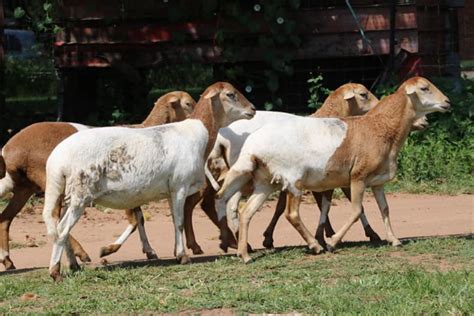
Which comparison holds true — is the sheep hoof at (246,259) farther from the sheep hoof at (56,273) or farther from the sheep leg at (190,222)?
the sheep hoof at (56,273)

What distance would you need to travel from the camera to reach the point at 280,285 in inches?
348

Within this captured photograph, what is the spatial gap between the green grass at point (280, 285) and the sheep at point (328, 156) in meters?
0.48

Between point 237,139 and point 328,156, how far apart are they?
109cm

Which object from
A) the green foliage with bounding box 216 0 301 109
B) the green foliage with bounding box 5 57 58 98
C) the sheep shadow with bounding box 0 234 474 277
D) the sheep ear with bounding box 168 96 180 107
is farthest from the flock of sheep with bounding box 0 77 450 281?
the green foliage with bounding box 5 57 58 98

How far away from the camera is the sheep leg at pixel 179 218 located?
33.7 feet

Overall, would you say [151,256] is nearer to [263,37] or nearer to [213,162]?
[213,162]

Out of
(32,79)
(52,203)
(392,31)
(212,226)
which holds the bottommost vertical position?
(212,226)

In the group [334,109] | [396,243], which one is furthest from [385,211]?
[334,109]

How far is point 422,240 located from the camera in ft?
36.4

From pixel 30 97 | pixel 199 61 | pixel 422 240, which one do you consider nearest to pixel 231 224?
pixel 422 240

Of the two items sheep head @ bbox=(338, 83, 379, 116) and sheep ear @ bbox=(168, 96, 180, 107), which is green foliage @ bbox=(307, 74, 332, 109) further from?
sheep ear @ bbox=(168, 96, 180, 107)

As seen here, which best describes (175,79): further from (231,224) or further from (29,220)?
(231,224)

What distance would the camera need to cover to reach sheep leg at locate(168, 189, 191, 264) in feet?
33.7

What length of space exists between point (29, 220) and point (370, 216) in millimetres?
3991
